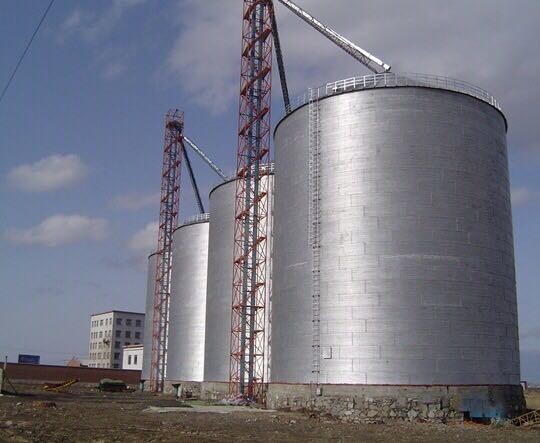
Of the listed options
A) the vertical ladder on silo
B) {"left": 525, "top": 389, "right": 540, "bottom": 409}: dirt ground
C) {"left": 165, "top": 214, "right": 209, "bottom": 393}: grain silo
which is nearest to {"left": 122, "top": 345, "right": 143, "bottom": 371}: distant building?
Answer: {"left": 165, "top": 214, "right": 209, "bottom": 393}: grain silo

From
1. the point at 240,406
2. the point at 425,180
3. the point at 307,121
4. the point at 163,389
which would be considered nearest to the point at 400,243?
the point at 425,180

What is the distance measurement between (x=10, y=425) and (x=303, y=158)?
881 inches

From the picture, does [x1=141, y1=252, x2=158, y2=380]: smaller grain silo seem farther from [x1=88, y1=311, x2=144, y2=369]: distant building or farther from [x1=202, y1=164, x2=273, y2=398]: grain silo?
[x1=88, y1=311, x2=144, y2=369]: distant building

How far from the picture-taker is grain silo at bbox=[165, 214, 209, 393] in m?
63.9

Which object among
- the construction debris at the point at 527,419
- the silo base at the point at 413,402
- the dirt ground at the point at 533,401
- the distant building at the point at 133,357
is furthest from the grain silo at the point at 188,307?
the distant building at the point at 133,357

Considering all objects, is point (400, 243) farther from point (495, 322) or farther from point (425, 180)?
point (495, 322)

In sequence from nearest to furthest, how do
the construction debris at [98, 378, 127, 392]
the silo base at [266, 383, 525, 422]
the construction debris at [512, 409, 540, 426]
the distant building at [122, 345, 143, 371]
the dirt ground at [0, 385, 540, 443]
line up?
the dirt ground at [0, 385, 540, 443]
the silo base at [266, 383, 525, 422]
the construction debris at [512, 409, 540, 426]
the construction debris at [98, 378, 127, 392]
the distant building at [122, 345, 143, 371]

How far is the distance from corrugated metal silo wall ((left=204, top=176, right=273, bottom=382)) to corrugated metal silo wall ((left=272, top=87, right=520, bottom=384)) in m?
15.7

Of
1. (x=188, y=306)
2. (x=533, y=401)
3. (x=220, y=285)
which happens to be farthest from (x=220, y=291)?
(x=533, y=401)

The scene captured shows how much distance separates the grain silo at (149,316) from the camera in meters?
78.8

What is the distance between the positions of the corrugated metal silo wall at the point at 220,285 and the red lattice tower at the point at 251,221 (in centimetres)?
219

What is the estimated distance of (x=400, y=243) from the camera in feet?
117

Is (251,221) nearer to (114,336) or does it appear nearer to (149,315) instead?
(149,315)

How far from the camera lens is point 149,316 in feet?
265
